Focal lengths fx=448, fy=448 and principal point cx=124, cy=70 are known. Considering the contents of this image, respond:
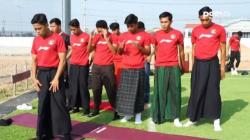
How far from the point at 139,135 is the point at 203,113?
1362 mm

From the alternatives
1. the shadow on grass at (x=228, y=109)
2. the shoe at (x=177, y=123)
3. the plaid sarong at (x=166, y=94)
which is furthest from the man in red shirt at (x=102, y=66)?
the shadow on grass at (x=228, y=109)

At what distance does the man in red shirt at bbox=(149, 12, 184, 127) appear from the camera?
7.94m

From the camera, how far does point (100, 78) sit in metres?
8.75

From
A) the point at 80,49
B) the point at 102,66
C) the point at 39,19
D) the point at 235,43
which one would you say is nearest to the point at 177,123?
the point at 102,66

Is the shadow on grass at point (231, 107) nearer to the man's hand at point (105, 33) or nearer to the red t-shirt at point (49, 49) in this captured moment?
the man's hand at point (105, 33)

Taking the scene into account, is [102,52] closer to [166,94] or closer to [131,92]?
[131,92]

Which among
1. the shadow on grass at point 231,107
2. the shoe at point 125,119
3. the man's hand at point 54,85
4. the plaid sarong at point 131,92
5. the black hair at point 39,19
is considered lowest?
the shadow on grass at point 231,107

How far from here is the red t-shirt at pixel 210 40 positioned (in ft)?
24.9

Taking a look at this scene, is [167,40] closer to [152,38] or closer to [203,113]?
[152,38]

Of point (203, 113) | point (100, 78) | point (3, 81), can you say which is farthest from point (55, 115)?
point (3, 81)

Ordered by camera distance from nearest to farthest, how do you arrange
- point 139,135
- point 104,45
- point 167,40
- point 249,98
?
point 139,135 → point 167,40 → point 104,45 → point 249,98

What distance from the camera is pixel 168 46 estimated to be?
7.94 metres

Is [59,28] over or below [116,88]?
over

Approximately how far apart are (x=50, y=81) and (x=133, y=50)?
194 cm
